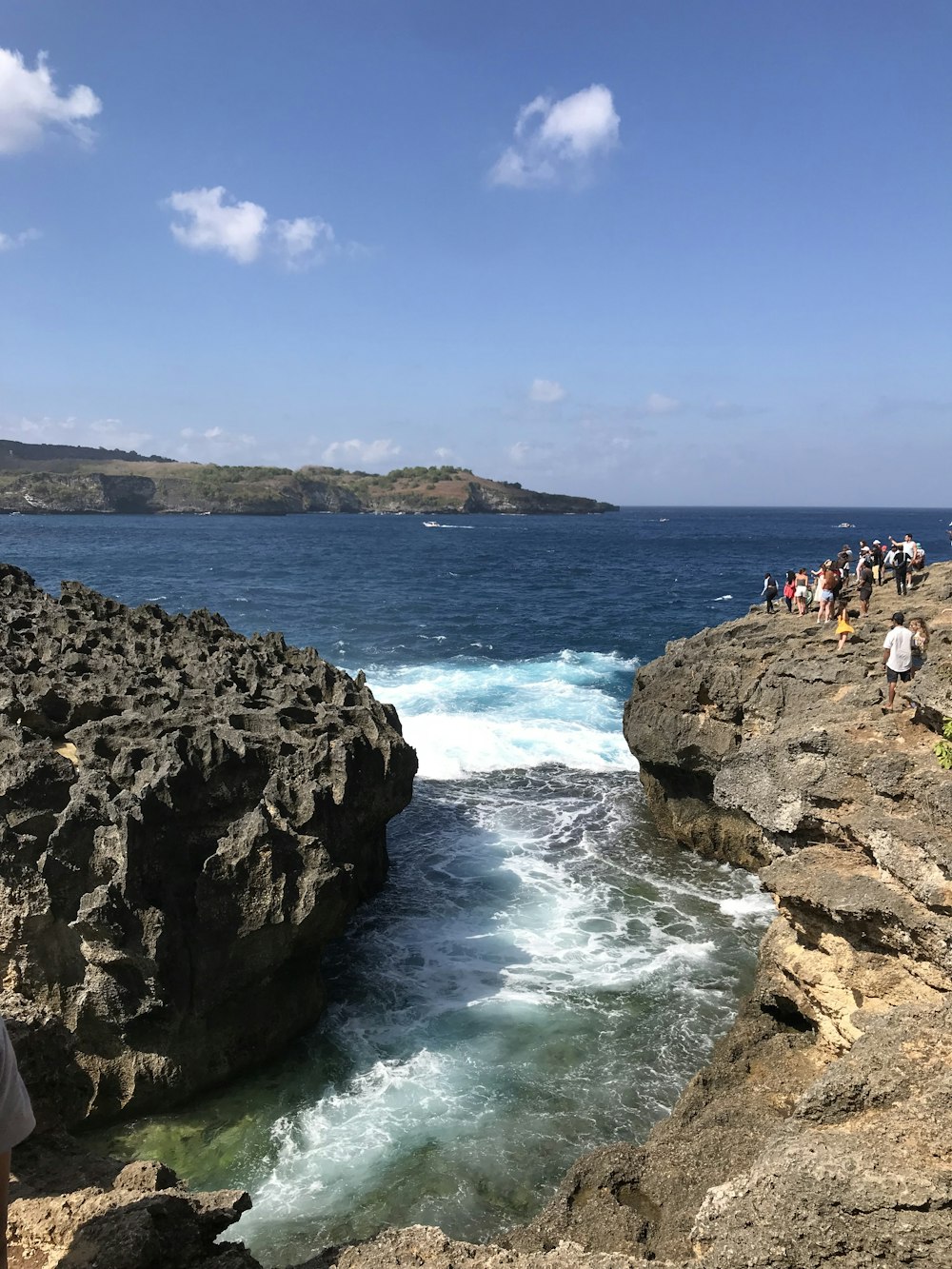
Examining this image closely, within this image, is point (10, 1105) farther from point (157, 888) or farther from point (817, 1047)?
point (817, 1047)

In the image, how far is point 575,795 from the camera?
76.3 feet

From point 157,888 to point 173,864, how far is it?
1.78 ft

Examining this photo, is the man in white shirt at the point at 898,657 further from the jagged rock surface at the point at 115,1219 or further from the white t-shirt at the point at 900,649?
the jagged rock surface at the point at 115,1219

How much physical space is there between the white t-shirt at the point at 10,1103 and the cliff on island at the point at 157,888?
4104mm

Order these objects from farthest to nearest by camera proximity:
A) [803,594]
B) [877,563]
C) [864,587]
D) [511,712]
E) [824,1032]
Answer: [511,712], [877,563], [803,594], [864,587], [824,1032]

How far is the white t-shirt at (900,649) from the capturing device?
14.7 m

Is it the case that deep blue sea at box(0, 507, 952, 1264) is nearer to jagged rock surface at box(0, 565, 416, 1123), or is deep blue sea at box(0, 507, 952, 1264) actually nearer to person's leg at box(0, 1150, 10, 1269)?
jagged rock surface at box(0, 565, 416, 1123)

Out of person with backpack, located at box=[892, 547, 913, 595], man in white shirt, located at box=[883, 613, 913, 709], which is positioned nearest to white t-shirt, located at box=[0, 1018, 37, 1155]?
man in white shirt, located at box=[883, 613, 913, 709]

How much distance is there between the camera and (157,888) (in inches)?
479

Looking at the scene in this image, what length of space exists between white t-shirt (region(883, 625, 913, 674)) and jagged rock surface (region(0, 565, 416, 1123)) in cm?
994

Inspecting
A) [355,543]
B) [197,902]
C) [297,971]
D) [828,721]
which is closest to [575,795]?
[828,721]

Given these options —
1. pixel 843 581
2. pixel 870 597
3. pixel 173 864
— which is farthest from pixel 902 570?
pixel 173 864

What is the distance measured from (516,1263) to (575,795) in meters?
17.4

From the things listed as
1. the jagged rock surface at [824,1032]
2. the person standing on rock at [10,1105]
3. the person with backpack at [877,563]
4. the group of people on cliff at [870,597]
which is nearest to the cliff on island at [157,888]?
the person standing on rock at [10,1105]
